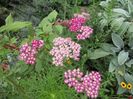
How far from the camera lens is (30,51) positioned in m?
3.06

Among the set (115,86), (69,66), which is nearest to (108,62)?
(115,86)

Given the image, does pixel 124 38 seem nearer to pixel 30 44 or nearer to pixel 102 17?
pixel 102 17

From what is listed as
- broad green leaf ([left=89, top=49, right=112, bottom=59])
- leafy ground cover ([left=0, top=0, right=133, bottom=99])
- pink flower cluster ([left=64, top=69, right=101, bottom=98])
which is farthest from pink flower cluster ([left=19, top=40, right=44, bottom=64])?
broad green leaf ([left=89, top=49, right=112, bottom=59])

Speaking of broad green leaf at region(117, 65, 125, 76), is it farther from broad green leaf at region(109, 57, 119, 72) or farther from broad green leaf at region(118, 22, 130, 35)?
broad green leaf at region(118, 22, 130, 35)

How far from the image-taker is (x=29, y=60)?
3088 millimetres

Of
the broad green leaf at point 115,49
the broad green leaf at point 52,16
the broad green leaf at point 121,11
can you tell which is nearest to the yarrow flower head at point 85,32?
the broad green leaf at point 52,16

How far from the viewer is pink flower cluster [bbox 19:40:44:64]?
306 cm

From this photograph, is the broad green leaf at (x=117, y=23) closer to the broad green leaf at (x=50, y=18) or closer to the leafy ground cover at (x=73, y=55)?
the leafy ground cover at (x=73, y=55)

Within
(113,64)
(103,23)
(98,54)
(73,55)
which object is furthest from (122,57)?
(73,55)

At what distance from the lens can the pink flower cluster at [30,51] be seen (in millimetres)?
3057

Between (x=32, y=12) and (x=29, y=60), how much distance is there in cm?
217

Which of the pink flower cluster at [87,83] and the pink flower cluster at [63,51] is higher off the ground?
the pink flower cluster at [63,51]

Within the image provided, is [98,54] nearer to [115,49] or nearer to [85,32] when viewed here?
[115,49]

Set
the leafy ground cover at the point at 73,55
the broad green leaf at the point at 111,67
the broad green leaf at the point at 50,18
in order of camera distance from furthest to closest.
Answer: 1. the broad green leaf at the point at 111,67
2. the broad green leaf at the point at 50,18
3. the leafy ground cover at the point at 73,55
